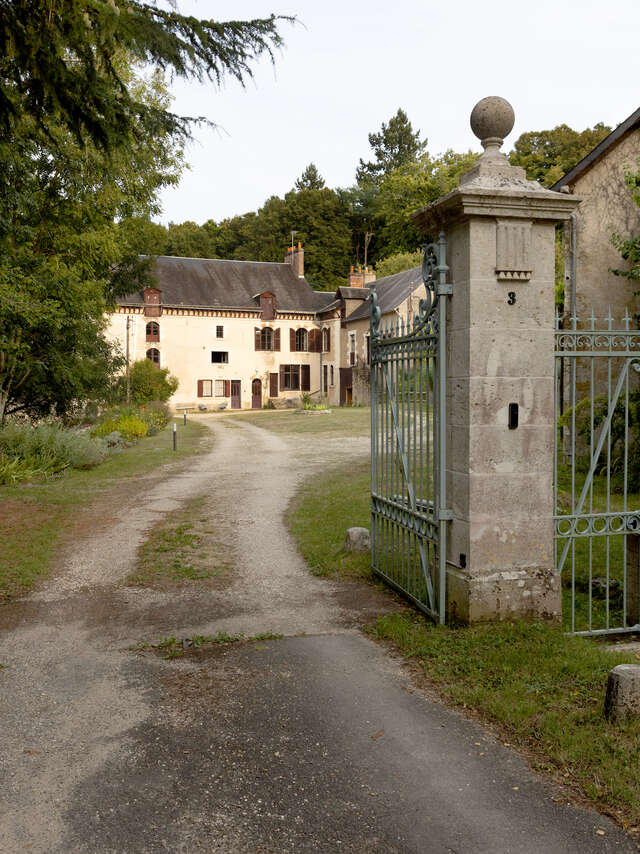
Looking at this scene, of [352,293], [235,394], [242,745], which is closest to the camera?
[242,745]

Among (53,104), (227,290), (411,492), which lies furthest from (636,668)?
(227,290)

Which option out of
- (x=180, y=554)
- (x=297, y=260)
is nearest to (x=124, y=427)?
(x=180, y=554)

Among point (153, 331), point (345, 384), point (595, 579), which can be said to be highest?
point (153, 331)

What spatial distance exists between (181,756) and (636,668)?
2.52m

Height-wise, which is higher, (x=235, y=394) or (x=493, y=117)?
(x=493, y=117)

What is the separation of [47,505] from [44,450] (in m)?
4.69

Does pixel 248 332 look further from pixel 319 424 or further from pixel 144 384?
pixel 319 424

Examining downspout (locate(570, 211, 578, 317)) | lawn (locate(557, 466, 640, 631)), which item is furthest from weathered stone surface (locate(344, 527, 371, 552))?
downspout (locate(570, 211, 578, 317))

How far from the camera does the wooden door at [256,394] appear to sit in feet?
157

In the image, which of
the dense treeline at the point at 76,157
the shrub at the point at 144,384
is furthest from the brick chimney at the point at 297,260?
the dense treeline at the point at 76,157

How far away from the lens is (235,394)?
47469 millimetres

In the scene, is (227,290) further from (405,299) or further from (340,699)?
(340,699)

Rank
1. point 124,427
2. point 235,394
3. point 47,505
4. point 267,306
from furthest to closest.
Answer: point 267,306
point 235,394
point 124,427
point 47,505

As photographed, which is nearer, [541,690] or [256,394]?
[541,690]
